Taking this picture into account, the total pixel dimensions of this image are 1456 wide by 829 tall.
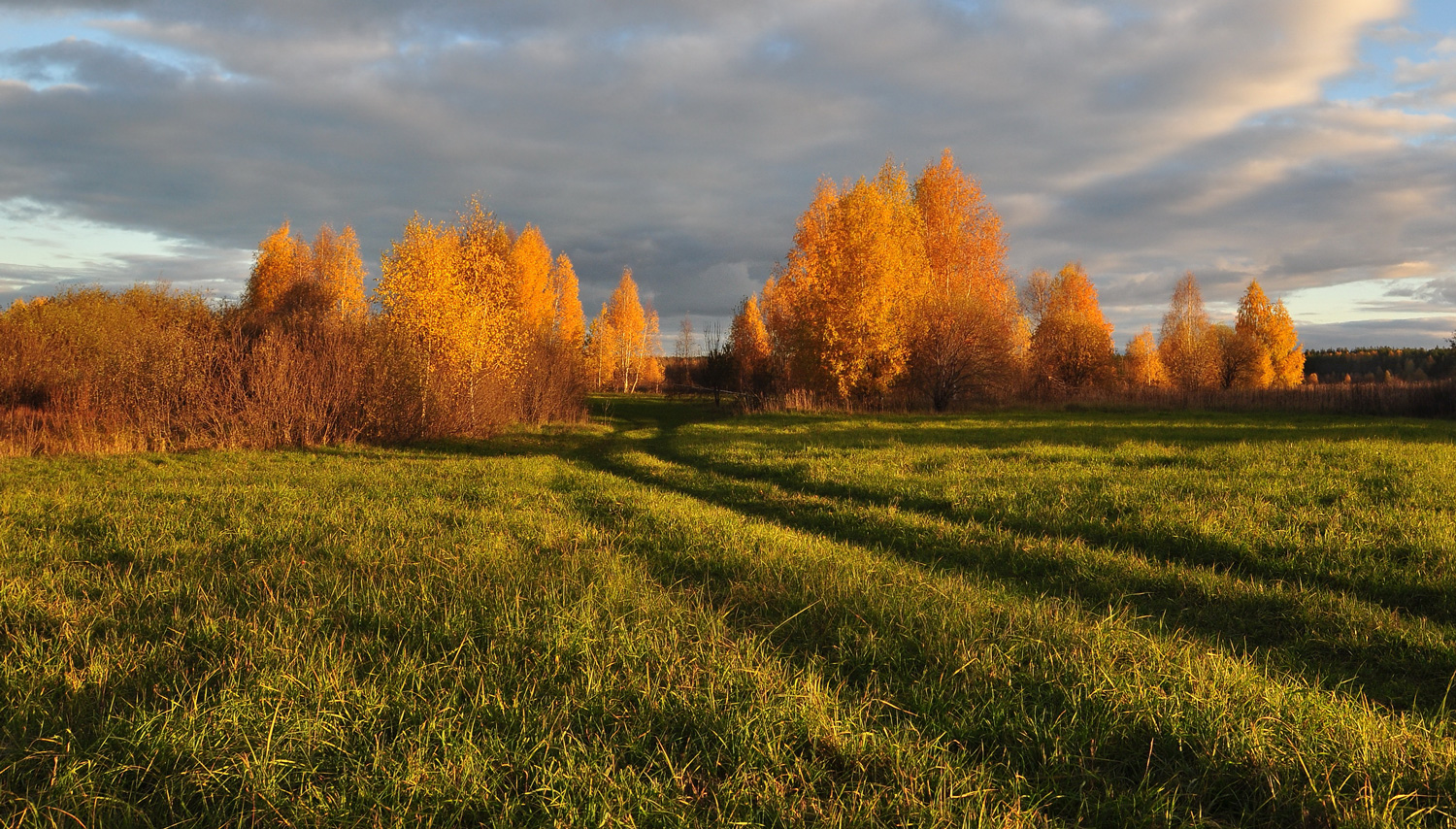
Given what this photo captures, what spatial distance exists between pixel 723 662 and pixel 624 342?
6955 centimetres

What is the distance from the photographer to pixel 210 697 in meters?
3.54

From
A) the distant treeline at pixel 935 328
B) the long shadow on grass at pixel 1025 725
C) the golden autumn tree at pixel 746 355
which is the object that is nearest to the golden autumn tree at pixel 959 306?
the distant treeline at pixel 935 328

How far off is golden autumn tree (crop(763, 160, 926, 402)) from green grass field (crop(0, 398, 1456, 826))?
21871 mm

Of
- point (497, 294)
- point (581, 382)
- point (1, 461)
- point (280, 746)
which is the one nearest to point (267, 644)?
point (280, 746)

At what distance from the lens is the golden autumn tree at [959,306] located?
33812 millimetres

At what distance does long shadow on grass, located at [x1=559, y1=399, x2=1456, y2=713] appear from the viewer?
16.8 feet

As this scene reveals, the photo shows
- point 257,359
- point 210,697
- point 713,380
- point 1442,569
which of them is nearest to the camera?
point 210,697

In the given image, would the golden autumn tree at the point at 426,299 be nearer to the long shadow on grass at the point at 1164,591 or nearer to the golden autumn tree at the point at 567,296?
the long shadow on grass at the point at 1164,591

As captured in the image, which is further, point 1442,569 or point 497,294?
point 497,294

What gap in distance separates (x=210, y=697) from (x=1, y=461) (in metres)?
18.6

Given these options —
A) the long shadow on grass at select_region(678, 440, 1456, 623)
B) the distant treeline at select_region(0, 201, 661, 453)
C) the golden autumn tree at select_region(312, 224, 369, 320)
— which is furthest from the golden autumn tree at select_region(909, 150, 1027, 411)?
the golden autumn tree at select_region(312, 224, 369, 320)

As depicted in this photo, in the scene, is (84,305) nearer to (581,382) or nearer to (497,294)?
(497,294)

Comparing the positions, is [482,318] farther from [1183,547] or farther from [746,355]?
[1183,547]

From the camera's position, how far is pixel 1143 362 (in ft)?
195
